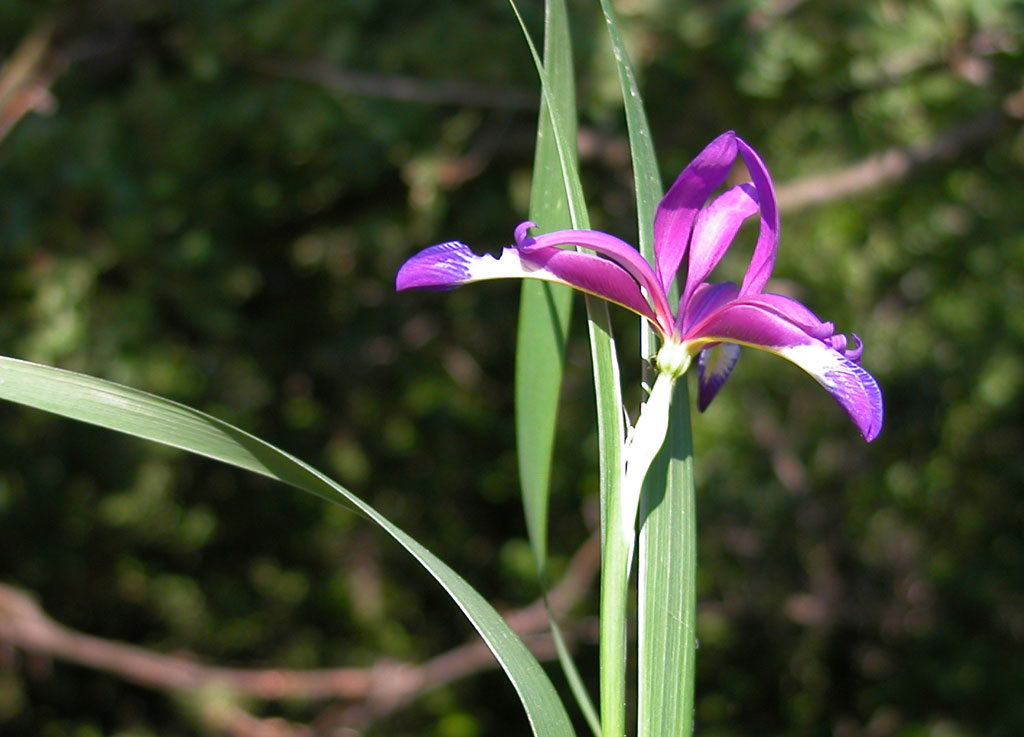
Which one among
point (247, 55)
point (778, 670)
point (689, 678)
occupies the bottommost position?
point (689, 678)

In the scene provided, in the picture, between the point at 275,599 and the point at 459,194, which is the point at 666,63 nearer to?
the point at 459,194

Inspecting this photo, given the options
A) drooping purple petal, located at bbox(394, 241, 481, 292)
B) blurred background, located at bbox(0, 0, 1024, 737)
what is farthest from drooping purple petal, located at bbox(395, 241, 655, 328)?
blurred background, located at bbox(0, 0, 1024, 737)

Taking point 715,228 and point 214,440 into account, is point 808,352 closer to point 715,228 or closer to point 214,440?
point 715,228

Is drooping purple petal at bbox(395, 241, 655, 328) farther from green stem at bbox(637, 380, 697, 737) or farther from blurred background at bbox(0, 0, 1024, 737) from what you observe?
blurred background at bbox(0, 0, 1024, 737)

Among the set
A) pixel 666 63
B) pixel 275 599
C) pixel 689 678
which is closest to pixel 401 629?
pixel 275 599

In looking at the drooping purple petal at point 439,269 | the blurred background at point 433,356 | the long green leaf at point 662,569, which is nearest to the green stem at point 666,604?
the long green leaf at point 662,569

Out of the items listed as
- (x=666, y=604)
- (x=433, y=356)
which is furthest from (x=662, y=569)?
(x=433, y=356)

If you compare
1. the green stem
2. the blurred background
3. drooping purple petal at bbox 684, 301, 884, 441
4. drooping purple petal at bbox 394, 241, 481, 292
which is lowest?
the green stem
